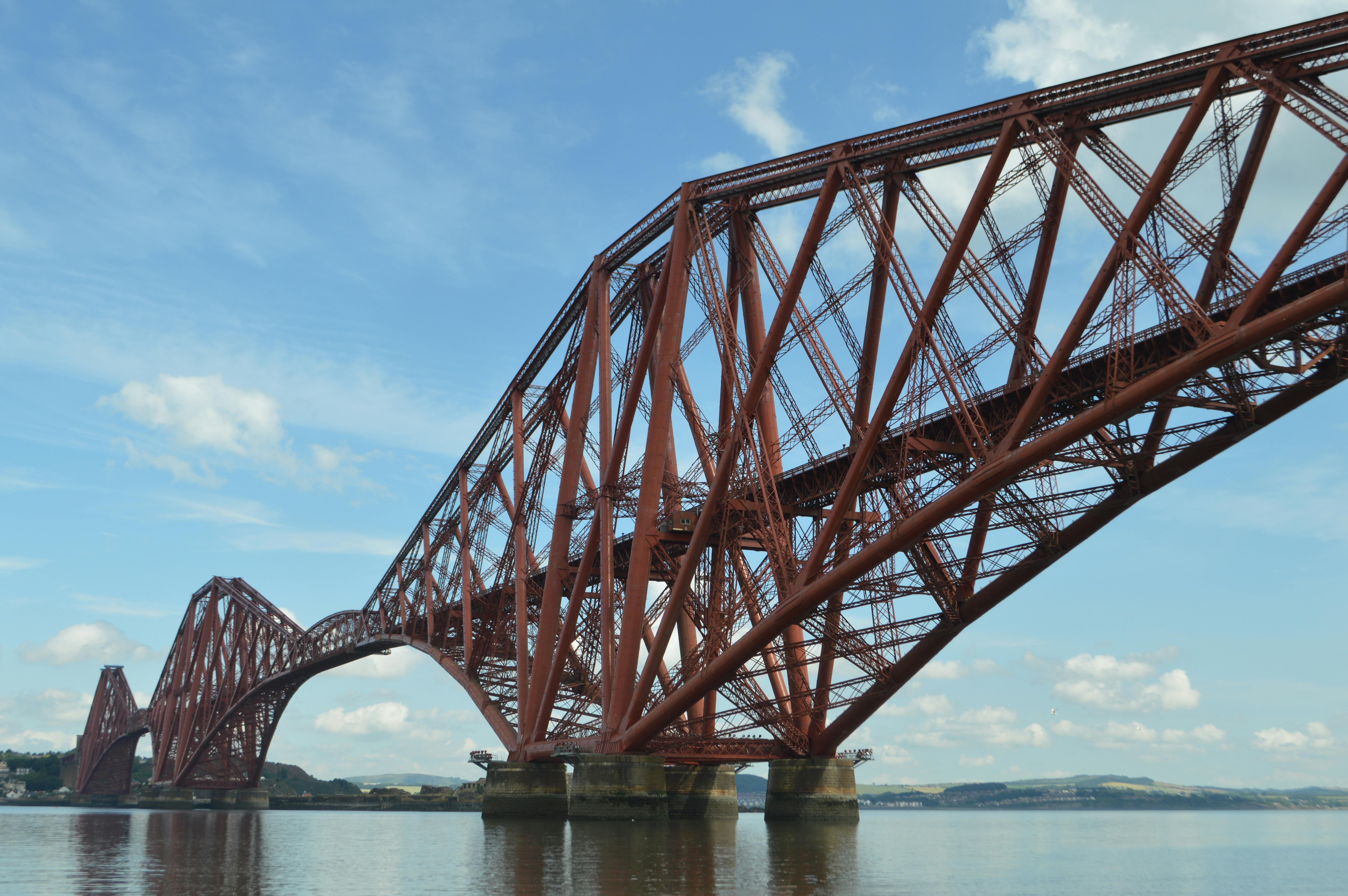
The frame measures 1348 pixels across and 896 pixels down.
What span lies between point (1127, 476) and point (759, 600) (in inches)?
475

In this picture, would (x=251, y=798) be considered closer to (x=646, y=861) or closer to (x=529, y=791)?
(x=529, y=791)

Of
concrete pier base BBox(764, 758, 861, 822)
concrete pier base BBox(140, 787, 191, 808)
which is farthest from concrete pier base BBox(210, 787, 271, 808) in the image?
concrete pier base BBox(764, 758, 861, 822)

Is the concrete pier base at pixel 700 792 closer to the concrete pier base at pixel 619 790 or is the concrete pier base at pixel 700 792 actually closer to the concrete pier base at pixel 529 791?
the concrete pier base at pixel 529 791

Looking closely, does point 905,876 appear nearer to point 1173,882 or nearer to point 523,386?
point 1173,882

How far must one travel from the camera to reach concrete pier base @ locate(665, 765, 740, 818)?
2133 inches

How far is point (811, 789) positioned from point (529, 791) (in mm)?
14199

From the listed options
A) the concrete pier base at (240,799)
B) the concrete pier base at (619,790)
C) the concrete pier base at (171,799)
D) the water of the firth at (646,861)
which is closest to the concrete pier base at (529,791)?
the water of the firth at (646,861)

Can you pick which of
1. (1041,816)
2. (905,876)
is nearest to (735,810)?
(905,876)

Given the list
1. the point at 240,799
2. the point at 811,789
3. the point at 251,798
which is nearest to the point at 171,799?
the point at 240,799

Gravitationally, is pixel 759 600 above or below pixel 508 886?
above

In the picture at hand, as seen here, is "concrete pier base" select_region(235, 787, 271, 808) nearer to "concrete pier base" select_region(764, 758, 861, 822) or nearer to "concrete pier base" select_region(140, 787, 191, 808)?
"concrete pier base" select_region(140, 787, 191, 808)

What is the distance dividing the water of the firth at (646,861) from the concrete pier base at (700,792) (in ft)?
5.91

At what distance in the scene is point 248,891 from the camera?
24.5 meters

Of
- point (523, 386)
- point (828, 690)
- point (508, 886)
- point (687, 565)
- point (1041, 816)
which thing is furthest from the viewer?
point (1041, 816)
